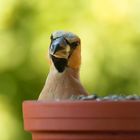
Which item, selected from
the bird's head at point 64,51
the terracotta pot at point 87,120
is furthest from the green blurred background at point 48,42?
the terracotta pot at point 87,120

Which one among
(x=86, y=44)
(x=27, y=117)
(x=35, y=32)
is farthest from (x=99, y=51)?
(x=27, y=117)

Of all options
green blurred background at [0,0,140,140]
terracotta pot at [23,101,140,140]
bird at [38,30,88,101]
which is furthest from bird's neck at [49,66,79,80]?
green blurred background at [0,0,140,140]

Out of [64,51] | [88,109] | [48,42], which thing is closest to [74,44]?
[64,51]

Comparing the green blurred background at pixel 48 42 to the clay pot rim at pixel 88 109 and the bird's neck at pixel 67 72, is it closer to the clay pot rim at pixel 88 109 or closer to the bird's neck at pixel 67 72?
the bird's neck at pixel 67 72

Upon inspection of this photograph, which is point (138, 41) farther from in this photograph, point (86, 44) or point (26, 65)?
point (26, 65)

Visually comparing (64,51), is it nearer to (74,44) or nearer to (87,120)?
(74,44)

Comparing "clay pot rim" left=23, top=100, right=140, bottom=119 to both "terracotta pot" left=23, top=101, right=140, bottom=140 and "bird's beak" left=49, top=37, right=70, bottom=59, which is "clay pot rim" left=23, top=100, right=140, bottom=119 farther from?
"bird's beak" left=49, top=37, right=70, bottom=59
